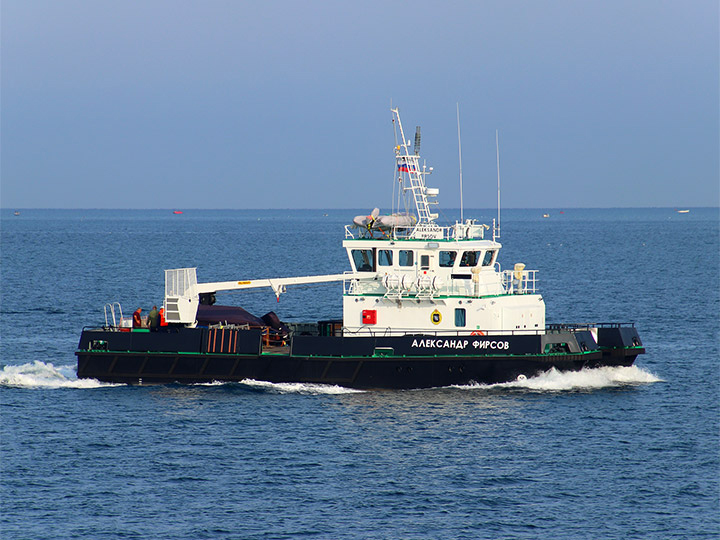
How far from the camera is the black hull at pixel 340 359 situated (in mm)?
32562

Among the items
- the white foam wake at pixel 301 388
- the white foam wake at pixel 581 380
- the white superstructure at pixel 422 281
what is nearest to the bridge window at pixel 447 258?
the white superstructure at pixel 422 281

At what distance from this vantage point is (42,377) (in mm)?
36531

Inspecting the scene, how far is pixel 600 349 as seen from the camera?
3406 cm

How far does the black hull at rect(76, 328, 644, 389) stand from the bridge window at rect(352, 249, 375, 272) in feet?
9.89

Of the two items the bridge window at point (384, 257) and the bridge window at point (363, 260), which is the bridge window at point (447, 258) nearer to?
the bridge window at point (384, 257)

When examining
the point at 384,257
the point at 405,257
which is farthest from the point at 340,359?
the point at 405,257

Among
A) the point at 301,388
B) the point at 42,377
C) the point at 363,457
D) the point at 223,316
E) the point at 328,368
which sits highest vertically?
the point at 223,316

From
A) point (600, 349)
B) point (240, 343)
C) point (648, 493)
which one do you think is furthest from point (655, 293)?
point (648, 493)

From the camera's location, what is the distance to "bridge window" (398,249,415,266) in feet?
113

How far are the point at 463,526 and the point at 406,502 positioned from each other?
5.91 feet

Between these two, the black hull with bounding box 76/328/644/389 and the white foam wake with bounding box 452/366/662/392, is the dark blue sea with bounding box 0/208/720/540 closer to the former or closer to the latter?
the white foam wake with bounding box 452/366/662/392

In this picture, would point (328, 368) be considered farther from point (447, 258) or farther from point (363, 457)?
point (363, 457)

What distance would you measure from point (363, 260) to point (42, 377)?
1198 centimetres

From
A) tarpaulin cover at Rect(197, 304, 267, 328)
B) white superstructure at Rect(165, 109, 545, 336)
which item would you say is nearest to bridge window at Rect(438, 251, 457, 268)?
white superstructure at Rect(165, 109, 545, 336)
